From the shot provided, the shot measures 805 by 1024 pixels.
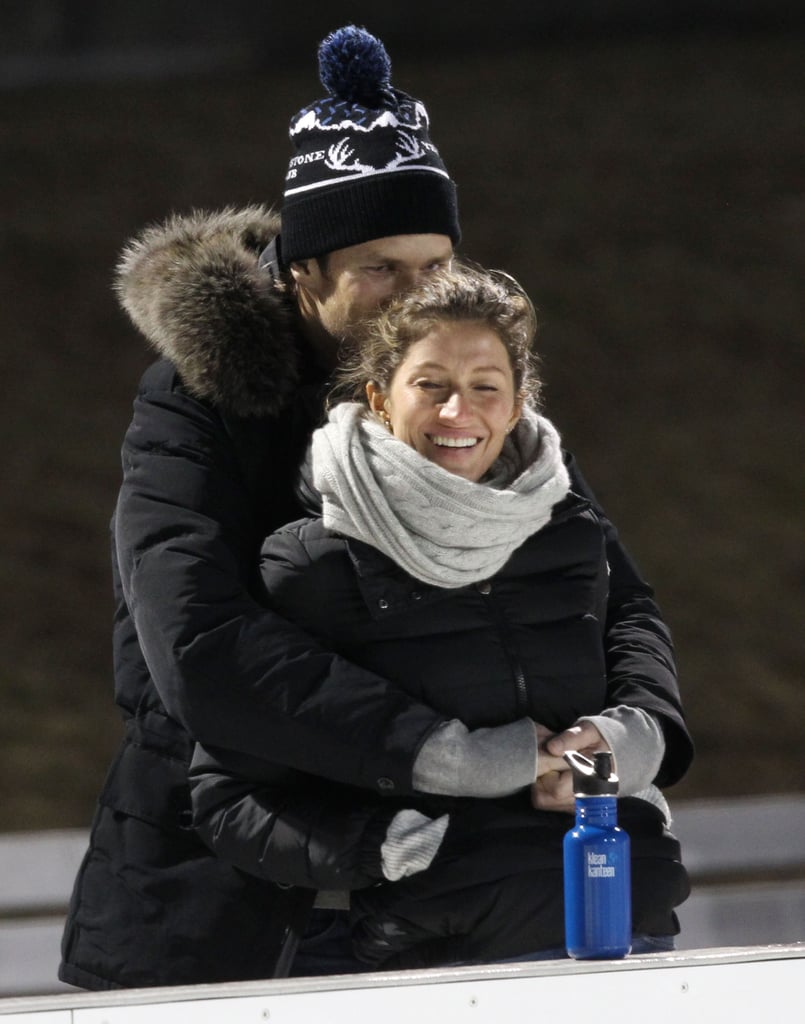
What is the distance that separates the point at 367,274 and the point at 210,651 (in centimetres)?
45

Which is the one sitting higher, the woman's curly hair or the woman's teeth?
the woman's curly hair

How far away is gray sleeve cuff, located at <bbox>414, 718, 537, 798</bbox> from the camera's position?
4.89ft

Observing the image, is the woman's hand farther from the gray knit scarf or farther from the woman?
the gray knit scarf

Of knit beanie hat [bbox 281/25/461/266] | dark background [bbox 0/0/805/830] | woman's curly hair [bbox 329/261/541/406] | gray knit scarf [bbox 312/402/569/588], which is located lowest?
gray knit scarf [bbox 312/402/569/588]

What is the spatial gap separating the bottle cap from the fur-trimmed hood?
49cm

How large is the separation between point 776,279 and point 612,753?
758 cm

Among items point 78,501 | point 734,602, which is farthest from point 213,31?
point 734,602

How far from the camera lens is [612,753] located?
152 cm

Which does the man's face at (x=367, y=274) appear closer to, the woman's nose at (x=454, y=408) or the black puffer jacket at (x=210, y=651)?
the black puffer jacket at (x=210, y=651)

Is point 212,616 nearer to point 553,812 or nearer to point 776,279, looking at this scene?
point 553,812

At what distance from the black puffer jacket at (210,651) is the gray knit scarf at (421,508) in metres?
0.11

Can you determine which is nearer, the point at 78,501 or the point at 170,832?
the point at 170,832

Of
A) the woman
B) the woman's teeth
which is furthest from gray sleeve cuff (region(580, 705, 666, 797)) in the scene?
the woman's teeth

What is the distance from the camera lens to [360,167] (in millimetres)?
1758
